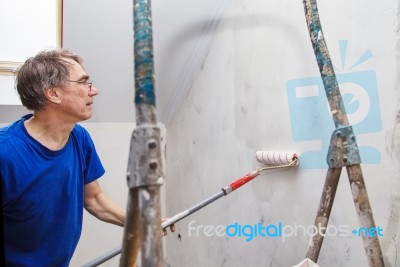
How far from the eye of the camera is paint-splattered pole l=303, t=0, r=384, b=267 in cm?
66

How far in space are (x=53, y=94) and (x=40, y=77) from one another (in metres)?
0.07

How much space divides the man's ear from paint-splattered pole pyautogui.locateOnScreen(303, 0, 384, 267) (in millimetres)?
717

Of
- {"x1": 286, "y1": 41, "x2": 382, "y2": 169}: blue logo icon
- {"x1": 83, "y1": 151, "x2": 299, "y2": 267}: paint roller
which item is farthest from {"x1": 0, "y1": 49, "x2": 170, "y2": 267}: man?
{"x1": 286, "y1": 41, "x2": 382, "y2": 169}: blue logo icon

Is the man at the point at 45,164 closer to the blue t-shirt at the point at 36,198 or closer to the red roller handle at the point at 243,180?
the blue t-shirt at the point at 36,198

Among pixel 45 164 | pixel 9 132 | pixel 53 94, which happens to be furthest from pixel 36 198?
pixel 53 94

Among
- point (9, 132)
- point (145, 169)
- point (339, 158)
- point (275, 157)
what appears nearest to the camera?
point (145, 169)

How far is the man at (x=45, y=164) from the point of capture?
0.84 meters

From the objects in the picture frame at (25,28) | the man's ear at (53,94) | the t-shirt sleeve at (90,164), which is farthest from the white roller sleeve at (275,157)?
the picture frame at (25,28)

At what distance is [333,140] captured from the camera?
687 mm

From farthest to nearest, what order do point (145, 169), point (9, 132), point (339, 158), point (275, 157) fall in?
point (275, 157), point (9, 132), point (339, 158), point (145, 169)

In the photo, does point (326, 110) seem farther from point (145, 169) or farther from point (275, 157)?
point (145, 169)

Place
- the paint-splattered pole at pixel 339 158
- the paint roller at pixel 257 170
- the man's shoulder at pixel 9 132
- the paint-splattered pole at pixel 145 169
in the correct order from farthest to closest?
1. the paint roller at pixel 257 170
2. the man's shoulder at pixel 9 132
3. the paint-splattered pole at pixel 339 158
4. the paint-splattered pole at pixel 145 169

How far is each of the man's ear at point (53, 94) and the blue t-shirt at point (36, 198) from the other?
0.36ft

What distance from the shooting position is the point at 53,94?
904mm
